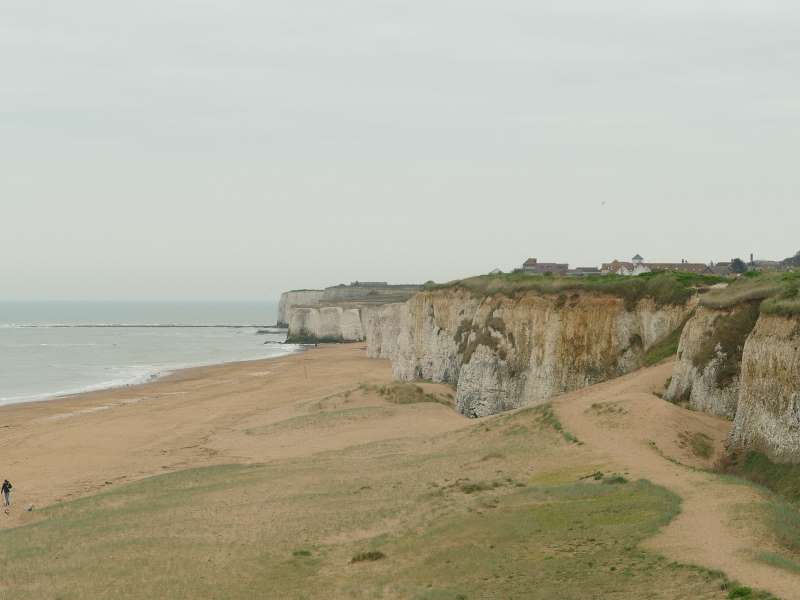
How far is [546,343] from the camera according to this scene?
42688 mm

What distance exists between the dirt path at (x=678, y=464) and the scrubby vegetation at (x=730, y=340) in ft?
5.94

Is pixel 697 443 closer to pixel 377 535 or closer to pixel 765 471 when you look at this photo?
pixel 765 471

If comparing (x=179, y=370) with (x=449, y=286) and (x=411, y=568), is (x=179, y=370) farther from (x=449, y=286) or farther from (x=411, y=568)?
(x=411, y=568)

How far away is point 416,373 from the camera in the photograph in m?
65.3

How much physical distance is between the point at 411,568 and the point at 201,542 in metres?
7.13

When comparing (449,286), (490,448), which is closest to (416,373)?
(449,286)

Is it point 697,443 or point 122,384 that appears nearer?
point 697,443

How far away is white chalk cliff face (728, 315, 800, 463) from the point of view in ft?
74.8

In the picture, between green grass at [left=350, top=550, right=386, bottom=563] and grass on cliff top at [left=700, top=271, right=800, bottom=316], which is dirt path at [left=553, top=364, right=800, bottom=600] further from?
green grass at [left=350, top=550, right=386, bottom=563]

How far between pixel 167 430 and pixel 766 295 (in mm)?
34897

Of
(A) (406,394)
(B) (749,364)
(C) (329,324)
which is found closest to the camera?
(B) (749,364)

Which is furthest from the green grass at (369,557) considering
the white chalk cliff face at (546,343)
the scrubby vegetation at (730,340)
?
the white chalk cliff face at (546,343)

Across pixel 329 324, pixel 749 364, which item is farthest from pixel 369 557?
pixel 329 324

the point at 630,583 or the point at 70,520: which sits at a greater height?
the point at 630,583
